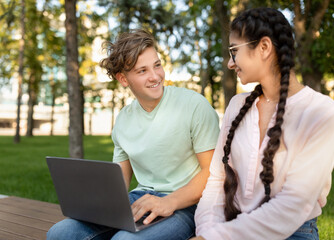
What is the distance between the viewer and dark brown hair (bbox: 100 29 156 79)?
249cm

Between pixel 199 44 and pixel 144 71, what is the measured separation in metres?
16.6

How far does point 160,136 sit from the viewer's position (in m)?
2.55

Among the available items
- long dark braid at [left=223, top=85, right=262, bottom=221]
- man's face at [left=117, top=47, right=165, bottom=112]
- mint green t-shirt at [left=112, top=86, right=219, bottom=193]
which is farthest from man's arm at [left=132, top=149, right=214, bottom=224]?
man's face at [left=117, top=47, right=165, bottom=112]

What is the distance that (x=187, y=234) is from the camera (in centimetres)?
230

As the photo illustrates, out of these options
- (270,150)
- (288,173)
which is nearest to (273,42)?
(270,150)

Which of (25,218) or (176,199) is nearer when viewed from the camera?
(176,199)

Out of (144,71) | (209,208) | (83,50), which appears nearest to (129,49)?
(144,71)

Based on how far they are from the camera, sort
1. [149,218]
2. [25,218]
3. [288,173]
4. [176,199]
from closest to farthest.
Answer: [288,173], [149,218], [176,199], [25,218]

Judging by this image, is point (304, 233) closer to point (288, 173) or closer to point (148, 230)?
point (288, 173)

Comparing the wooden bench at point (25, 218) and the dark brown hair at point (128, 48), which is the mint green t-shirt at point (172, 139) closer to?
the dark brown hair at point (128, 48)

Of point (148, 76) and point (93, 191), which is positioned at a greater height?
point (148, 76)

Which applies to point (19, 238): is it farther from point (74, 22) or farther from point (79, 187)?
point (74, 22)

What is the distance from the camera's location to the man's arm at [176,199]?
87.4 inches

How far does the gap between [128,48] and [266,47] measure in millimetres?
948
